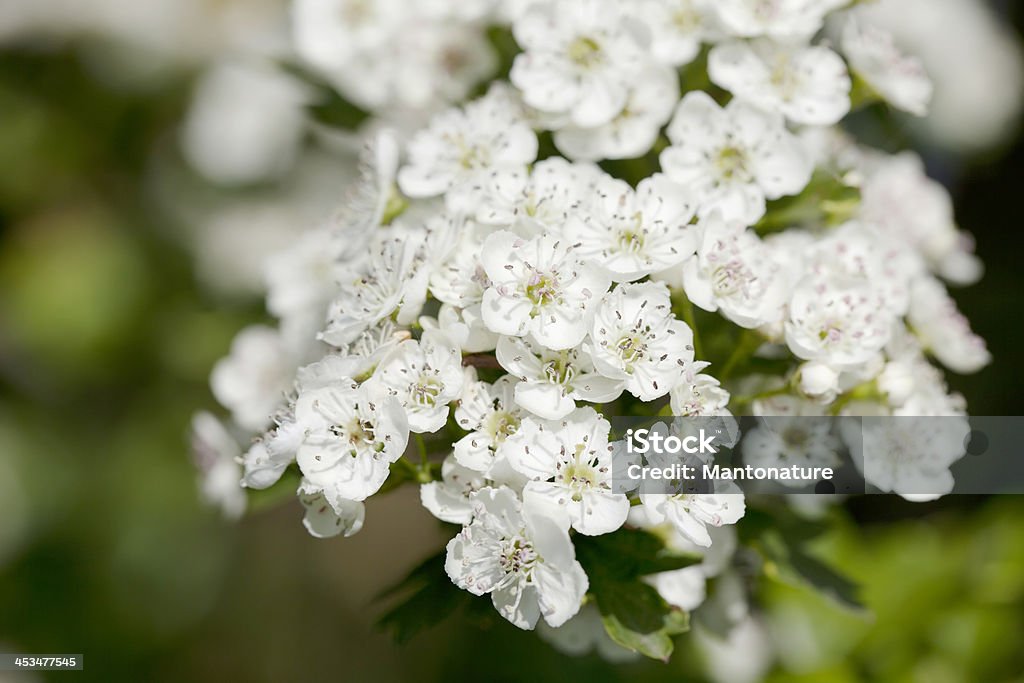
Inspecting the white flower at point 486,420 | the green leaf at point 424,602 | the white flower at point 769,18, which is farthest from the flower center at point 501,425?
the white flower at point 769,18

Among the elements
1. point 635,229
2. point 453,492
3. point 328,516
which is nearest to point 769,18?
point 635,229

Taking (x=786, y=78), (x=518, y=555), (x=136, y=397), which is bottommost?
(x=136, y=397)

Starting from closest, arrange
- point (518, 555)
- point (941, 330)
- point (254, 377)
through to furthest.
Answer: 1. point (518, 555)
2. point (941, 330)
3. point (254, 377)

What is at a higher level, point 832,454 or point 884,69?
point 884,69

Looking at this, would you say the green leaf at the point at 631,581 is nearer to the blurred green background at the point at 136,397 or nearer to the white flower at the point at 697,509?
the white flower at the point at 697,509

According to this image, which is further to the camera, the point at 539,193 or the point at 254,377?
the point at 254,377

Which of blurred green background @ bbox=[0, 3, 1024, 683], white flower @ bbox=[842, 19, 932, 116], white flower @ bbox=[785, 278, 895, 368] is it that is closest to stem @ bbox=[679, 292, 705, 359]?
white flower @ bbox=[785, 278, 895, 368]

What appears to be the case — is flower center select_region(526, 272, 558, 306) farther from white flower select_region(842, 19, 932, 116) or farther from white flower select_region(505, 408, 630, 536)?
white flower select_region(842, 19, 932, 116)

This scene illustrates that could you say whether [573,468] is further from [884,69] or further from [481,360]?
[884,69]
